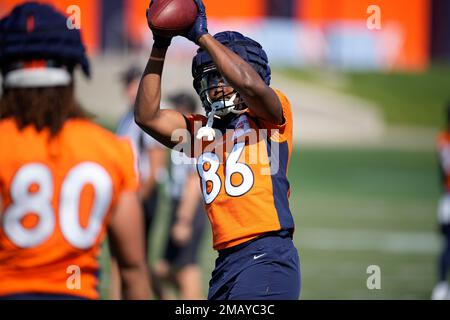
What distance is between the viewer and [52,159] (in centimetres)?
324

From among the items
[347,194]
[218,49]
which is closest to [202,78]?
[218,49]

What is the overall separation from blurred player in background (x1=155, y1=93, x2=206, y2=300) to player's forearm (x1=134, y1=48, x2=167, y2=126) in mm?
3604

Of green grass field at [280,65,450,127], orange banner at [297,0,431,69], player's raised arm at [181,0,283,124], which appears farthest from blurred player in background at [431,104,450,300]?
orange banner at [297,0,431,69]

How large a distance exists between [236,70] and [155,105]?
55 centimetres

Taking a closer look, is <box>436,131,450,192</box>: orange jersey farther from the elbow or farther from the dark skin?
the elbow

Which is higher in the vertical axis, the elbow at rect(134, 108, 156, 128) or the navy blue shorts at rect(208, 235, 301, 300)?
the elbow at rect(134, 108, 156, 128)

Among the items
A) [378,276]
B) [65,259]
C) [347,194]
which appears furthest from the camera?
[347,194]

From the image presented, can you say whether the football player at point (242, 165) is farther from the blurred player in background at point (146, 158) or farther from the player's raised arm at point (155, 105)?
the blurred player in background at point (146, 158)

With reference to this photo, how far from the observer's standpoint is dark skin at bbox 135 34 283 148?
3.67 meters

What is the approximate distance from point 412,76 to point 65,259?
30.1m

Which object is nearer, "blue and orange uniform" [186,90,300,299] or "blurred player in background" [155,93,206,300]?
"blue and orange uniform" [186,90,300,299]

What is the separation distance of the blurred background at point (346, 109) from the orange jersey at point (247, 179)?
4.02 m

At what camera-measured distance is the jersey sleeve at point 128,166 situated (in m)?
3.33
